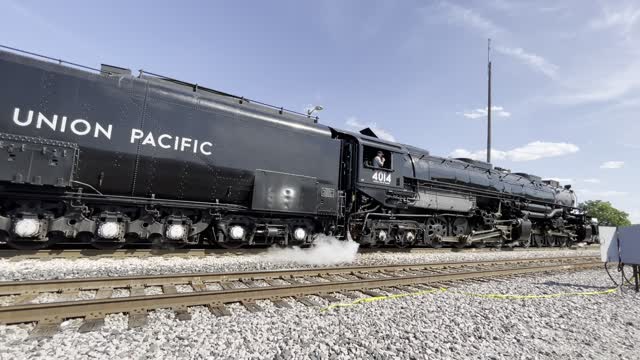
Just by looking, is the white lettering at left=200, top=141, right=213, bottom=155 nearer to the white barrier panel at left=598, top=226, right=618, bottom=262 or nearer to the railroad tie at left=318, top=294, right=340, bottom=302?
the railroad tie at left=318, top=294, right=340, bottom=302

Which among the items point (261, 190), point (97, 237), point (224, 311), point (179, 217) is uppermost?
point (261, 190)

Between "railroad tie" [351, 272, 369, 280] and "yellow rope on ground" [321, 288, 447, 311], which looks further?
"railroad tie" [351, 272, 369, 280]

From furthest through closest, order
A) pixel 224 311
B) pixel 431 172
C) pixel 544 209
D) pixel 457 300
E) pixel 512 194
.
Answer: pixel 544 209 → pixel 512 194 → pixel 431 172 → pixel 457 300 → pixel 224 311

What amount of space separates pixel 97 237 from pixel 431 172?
1003 cm

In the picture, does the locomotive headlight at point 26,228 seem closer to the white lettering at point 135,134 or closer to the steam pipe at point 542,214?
the white lettering at point 135,134

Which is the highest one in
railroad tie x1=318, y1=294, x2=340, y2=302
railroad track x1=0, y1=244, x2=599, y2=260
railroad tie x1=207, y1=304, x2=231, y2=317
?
railroad track x1=0, y1=244, x2=599, y2=260

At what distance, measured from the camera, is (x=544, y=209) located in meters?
17.4

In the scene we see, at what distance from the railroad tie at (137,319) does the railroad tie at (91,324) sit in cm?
28

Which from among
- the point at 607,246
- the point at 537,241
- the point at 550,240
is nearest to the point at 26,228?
the point at 607,246

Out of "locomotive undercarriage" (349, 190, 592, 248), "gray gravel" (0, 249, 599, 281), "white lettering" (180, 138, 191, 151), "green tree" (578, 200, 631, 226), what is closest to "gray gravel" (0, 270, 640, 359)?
"gray gravel" (0, 249, 599, 281)

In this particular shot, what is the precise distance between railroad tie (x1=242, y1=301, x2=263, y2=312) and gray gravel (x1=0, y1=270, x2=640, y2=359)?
86mm

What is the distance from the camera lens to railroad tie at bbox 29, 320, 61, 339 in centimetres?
329

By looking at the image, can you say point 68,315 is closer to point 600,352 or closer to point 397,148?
point 600,352

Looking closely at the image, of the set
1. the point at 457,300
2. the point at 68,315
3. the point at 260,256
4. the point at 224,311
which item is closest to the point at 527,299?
the point at 457,300
